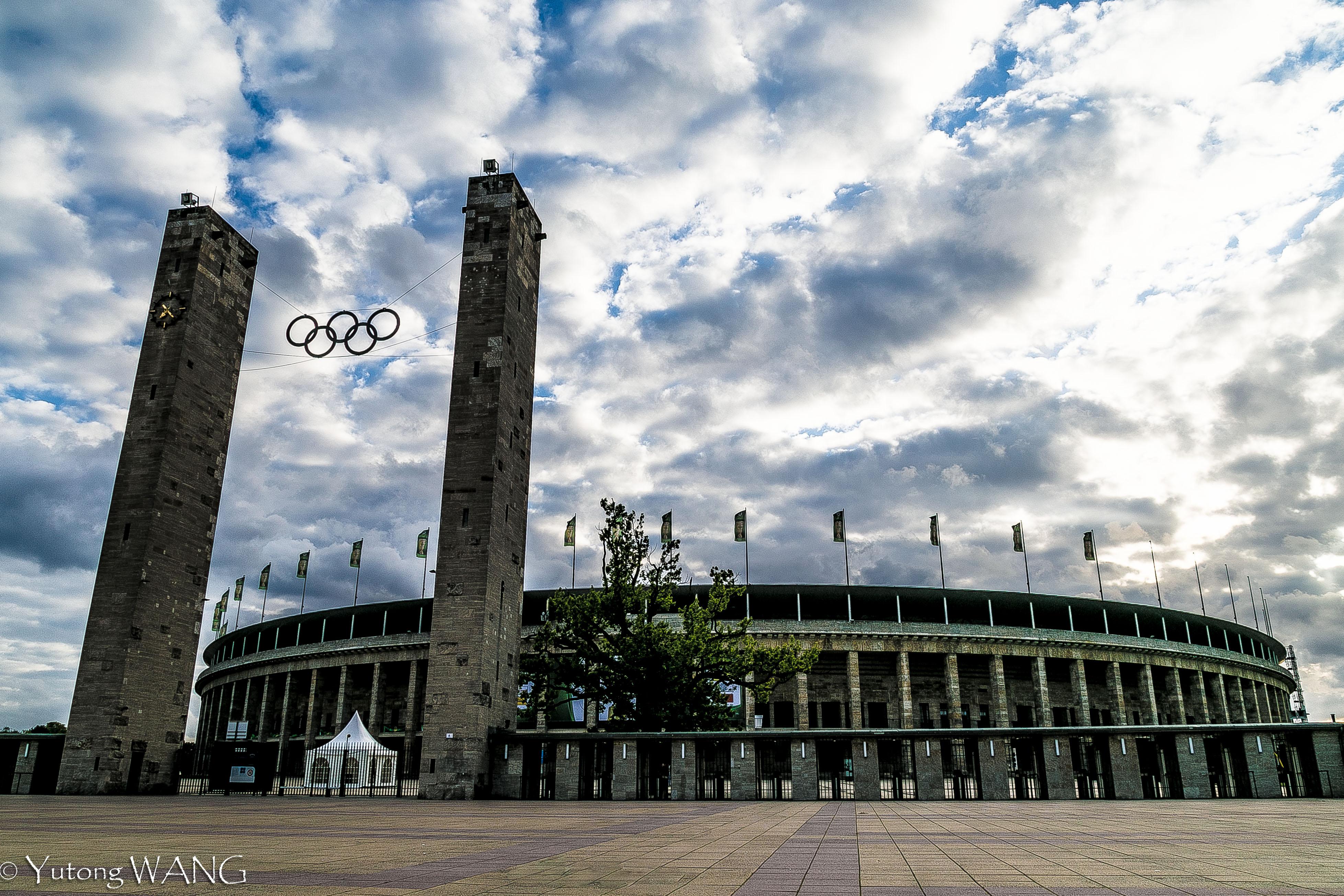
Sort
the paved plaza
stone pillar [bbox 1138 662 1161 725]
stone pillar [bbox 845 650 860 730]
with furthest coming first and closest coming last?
stone pillar [bbox 1138 662 1161 725] < stone pillar [bbox 845 650 860 730] < the paved plaza

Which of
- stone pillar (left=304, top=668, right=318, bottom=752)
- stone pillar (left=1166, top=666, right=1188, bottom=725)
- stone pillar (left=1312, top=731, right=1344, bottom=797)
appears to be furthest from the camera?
stone pillar (left=304, top=668, right=318, bottom=752)

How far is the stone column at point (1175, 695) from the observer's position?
7519 centimetres

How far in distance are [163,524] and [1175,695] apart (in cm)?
8014

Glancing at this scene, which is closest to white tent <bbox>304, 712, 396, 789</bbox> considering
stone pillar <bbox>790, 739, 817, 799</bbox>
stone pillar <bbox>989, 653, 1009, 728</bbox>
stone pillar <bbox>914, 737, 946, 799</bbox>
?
stone pillar <bbox>790, 739, 817, 799</bbox>

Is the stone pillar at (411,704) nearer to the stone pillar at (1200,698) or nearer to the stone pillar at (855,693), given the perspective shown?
the stone pillar at (855,693)

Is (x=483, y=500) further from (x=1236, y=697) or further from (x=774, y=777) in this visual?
(x=1236, y=697)

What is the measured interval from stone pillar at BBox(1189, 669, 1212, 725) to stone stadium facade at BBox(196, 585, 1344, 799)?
0.18 metres

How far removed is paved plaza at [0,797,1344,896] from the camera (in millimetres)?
10023

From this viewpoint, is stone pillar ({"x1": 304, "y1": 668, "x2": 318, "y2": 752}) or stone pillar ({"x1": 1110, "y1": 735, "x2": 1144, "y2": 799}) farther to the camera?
stone pillar ({"x1": 304, "y1": 668, "x2": 318, "y2": 752})

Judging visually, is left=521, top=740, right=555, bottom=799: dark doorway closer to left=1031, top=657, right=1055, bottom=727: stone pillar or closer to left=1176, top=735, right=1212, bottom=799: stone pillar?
left=1176, top=735, right=1212, bottom=799: stone pillar

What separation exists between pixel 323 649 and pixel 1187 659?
78.2 meters

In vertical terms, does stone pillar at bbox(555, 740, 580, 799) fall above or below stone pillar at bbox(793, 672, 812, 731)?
below

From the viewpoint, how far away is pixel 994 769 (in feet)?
113

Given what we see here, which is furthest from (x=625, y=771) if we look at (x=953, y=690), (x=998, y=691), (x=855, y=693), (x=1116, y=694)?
(x=1116, y=694)
